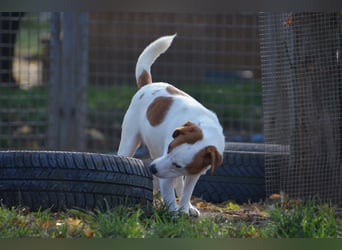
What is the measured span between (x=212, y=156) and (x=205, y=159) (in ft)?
0.30

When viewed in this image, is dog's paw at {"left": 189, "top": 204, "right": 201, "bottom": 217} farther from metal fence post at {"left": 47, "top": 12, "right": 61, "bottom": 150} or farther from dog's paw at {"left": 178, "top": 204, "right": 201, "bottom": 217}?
metal fence post at {"left": 47, "top": 12, "right": 61, "bottom": 150}

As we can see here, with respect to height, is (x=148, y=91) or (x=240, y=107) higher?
(x=148, y=91)

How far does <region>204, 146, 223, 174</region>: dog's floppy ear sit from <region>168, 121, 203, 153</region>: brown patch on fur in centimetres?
11

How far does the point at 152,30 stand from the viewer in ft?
38.3

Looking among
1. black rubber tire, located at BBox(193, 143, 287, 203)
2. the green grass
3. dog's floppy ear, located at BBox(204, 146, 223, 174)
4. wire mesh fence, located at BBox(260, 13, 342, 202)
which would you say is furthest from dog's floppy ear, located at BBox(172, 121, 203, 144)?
black rubber tire, located at BBox(193, 143, 287, 203)

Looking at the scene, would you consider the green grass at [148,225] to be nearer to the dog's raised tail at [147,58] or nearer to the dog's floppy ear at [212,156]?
the dog's floppy ear at [212,156]

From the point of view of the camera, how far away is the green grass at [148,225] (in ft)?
14.5

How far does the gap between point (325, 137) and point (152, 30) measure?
5.53 m

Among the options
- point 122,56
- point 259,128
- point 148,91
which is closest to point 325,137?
point 148,91

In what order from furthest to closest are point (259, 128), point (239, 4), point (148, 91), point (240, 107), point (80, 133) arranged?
point (259, 128) → point (240, 107) → point (80, 133) → point (148, 91) → point (239, 4)

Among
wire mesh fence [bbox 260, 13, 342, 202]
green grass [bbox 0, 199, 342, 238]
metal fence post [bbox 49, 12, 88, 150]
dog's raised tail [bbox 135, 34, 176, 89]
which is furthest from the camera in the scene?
metal fence post [bbox 49, 12, 88, 150]

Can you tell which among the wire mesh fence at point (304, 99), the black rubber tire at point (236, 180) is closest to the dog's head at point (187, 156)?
the wire mesh fence at point (304, 99)

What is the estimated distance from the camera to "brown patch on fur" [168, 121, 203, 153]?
5.42 m

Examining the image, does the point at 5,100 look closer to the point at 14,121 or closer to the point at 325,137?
the point at 14,121
